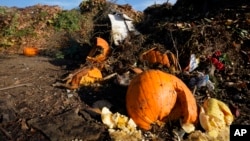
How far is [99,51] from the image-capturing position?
8.22 meters

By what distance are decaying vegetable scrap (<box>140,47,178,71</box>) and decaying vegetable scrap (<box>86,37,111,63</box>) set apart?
0.87m

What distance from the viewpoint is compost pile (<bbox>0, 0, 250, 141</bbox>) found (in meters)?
5.39

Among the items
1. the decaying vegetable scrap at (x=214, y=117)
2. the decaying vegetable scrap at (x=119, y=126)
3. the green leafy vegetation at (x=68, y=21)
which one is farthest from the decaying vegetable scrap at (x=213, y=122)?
the green leafy vegetation at (x=68, y=21)

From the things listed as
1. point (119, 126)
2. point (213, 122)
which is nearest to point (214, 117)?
point (213, 122)

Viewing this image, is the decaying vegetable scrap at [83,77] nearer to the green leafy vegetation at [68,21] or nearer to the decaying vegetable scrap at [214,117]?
the decaying vegetable scrap at [214,117]

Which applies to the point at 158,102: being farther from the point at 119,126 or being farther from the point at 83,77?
the point at 83,77

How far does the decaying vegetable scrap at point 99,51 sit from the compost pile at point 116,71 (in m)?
0.02

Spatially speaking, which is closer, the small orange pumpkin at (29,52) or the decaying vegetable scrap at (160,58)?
the decaying vegetable scrap at (160,58)

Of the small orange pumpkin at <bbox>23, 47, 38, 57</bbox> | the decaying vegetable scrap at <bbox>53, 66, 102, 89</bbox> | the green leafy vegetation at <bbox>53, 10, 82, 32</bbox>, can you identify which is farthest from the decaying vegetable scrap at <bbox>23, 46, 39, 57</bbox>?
the decaying vegetable scrap at <bbox>53, 66, 102, 89</bbox>

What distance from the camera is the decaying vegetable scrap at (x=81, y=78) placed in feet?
21.9

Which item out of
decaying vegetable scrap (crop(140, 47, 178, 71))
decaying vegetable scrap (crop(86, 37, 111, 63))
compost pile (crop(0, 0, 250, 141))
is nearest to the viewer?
compost pile (crop(0, 0, 250, 141))

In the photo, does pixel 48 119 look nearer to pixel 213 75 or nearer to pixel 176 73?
pixel 176 73

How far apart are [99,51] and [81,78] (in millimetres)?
1592

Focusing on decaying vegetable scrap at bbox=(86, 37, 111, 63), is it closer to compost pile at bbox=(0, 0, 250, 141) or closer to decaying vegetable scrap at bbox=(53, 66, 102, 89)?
compost pile at bbox=(0, 0, 250, 141)
